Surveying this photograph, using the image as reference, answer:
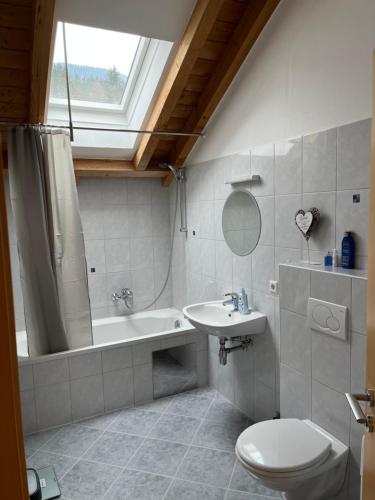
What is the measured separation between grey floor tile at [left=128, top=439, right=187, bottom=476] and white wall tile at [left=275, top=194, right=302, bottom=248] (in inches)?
60.8

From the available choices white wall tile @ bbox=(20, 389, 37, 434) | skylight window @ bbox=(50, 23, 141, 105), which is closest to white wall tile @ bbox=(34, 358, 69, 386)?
white wall tile @ bbox=(20, 389, 37, 434)

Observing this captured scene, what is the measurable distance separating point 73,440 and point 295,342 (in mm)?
1770

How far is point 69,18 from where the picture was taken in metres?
2.20

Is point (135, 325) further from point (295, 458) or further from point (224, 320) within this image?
point (295, 458)

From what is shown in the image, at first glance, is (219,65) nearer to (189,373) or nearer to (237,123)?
(237,123)

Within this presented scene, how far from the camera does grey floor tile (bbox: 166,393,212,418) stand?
2.94 meters

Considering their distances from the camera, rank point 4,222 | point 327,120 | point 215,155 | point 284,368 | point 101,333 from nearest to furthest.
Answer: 1. point 4,222
2. point 327,120
3. point 284,368
4. point 215,155
5. point 101,333

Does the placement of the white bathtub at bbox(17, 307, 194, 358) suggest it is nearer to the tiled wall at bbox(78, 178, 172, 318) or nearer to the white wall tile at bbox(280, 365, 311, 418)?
the tiled wall at bbox(78, 178, 172, 318)

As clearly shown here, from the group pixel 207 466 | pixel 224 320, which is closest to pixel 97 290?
pixel 224 320

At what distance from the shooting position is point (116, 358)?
9.89 feet

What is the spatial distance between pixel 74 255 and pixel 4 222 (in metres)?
2.57

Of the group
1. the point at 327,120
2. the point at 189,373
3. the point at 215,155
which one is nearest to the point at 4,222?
the point at 327,120

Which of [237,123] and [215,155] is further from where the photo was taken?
[215,155]

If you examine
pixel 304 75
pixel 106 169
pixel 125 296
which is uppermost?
A: pixel 304 75
